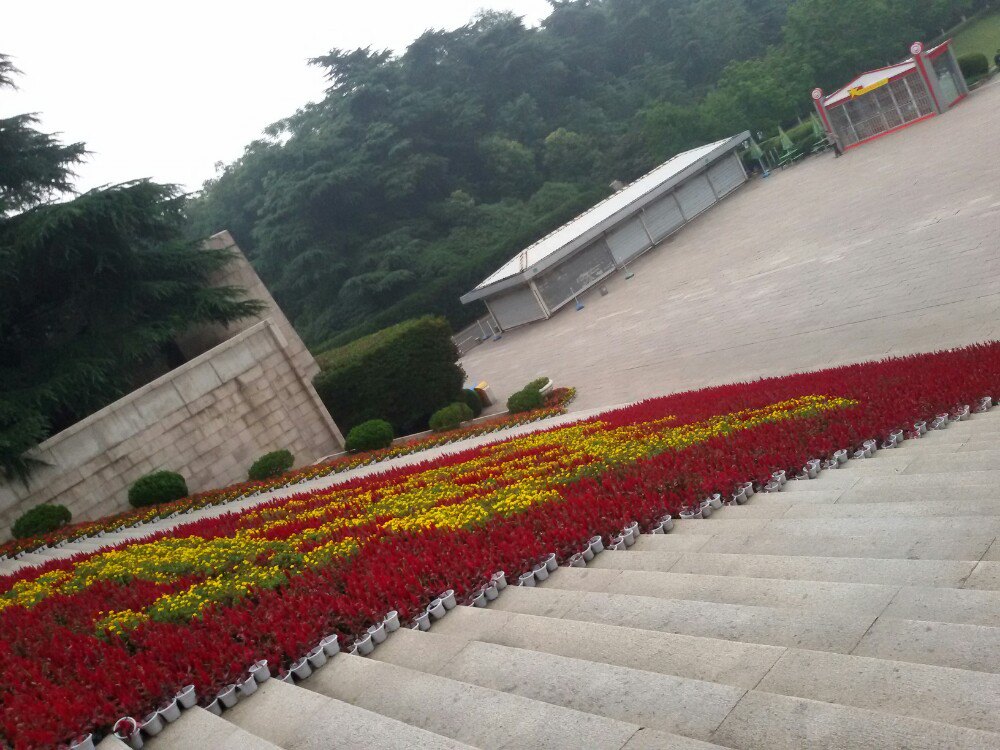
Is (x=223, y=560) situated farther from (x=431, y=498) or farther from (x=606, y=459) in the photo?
(x=606, y=459)

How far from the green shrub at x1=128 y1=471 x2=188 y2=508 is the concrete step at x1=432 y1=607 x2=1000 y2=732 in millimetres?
13099

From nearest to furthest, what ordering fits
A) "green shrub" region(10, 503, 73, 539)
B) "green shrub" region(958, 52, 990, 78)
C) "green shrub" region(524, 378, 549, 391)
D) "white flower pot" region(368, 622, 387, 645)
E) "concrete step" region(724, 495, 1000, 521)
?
"white flower pot" region(368, 622, 387, 645) < "concrete step" region(724, 495, 1000, 521) < "green shrub" region(10, 503, 73, 539) < "green shrub" region(524, 378, 549, 391) < "green shrub" region(958, 52, 990, 78)

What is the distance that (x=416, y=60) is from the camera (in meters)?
61.3

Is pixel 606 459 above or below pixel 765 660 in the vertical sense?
below

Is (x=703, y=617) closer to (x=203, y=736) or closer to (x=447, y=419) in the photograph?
(x=203, y=736)

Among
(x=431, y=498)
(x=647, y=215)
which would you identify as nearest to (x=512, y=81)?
(x=647, y=215)

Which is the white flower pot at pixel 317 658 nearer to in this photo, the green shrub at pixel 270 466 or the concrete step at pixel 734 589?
the concrete step at pixel 734 589

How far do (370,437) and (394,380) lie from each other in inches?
146

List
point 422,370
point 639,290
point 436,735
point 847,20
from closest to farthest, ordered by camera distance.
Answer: point 436,735, point 422,370, point 639,290, point 847,20

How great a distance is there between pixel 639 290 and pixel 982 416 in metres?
23.8

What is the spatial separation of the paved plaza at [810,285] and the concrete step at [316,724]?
1237cm

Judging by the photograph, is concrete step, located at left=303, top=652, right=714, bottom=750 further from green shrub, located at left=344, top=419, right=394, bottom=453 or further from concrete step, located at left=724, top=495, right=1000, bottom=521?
green shrub, located at left=344, top=419, right=394, bottom=453

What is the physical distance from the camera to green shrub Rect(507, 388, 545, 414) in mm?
20328

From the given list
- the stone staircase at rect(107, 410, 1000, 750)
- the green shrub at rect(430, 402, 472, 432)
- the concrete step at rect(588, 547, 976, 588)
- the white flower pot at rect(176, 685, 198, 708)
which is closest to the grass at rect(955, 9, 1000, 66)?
the green shrub at rect(430, 402, 472, 432)
